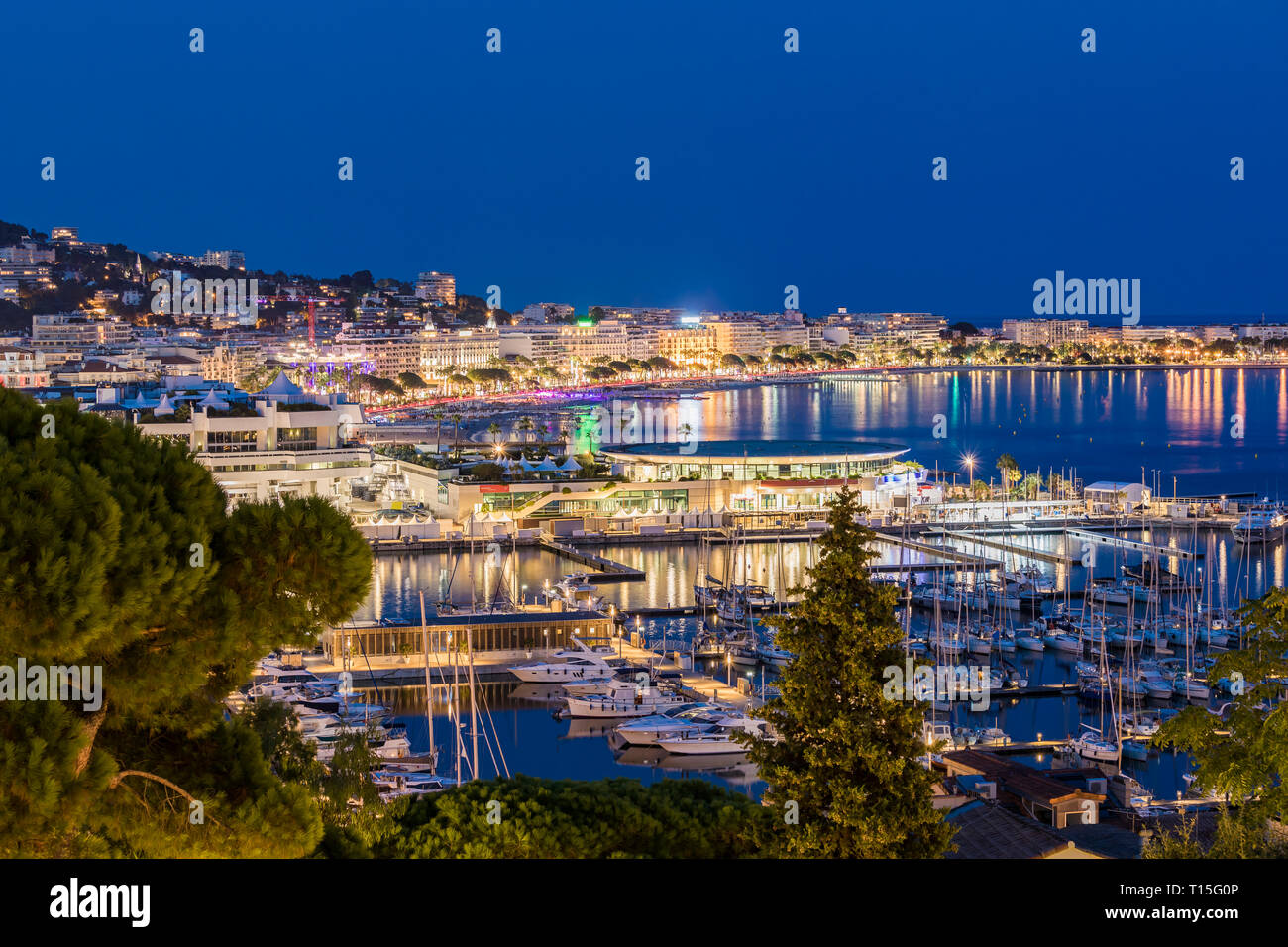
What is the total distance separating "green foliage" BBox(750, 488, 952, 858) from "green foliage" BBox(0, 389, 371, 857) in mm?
1260

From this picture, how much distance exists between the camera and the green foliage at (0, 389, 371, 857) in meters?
2.29

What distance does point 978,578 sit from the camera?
15992 millimetres

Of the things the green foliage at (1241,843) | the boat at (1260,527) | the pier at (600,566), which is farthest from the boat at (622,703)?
the boat at (1260,527)

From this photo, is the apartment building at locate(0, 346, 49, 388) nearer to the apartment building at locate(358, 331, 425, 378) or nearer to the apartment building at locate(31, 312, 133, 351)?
the apartment building at locate(31, 312, 133, 351)

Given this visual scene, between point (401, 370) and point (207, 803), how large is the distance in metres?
57.9

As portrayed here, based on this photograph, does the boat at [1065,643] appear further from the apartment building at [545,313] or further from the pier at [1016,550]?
the apartment building at [545,313]

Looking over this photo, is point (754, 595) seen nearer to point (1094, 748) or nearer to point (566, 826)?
point (1094, 748)

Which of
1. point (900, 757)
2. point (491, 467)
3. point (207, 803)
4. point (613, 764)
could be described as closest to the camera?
point (207, 803)

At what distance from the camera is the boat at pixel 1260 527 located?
19.9 meters

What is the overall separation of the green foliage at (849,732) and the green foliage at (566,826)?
29 centimetres

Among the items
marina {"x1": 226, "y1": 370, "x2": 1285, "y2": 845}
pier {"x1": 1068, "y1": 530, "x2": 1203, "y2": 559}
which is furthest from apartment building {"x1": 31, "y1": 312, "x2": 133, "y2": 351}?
pier {"x1": 1068, "y1": 530, "x2": 1203, "y2": 559}

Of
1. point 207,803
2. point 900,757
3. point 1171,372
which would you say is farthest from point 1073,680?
point 1171,372
